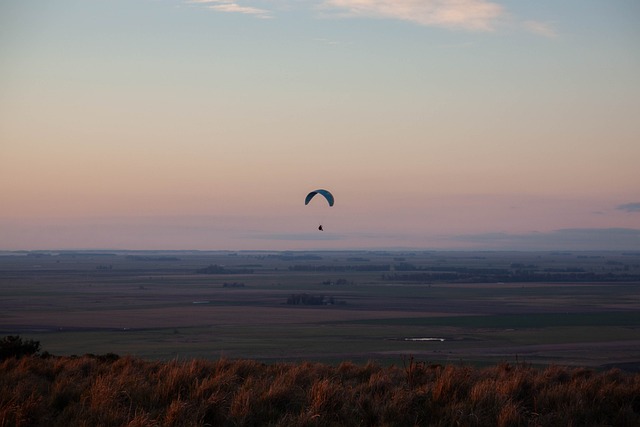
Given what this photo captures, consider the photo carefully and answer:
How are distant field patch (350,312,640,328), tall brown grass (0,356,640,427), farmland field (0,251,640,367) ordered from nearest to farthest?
tall brown grass (0,356,640,427) < farmland field (0,251,640,367) < distant field patch (350,312,640,328)

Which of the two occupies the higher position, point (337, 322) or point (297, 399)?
point (297, 399)

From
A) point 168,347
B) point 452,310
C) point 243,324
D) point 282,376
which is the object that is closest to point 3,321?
point 243,324

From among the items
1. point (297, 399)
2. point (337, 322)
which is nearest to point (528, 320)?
point (337, 322)

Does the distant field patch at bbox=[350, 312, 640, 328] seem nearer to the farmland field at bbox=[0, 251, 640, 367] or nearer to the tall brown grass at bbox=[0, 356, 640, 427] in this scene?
the farmland field at bbox=[0, 251, 640, 367]

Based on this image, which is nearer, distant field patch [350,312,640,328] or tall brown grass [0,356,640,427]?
tall brown grass [0,356,640,427]

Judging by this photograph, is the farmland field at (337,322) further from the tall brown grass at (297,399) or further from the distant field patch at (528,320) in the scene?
the tall brown grass at (297,399)

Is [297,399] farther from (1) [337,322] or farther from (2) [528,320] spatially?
(2) [528,320]

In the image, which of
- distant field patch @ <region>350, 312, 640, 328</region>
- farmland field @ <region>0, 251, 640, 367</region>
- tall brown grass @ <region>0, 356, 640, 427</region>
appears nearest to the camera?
tall brown grass @ <region>0, 356, 640, 427</region>

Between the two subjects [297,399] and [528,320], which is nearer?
[297,399]

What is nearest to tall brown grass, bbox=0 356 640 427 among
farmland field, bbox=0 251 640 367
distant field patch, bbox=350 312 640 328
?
farmland field, bbox=0 251 640 367

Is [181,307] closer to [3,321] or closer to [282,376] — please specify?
[3,321]
